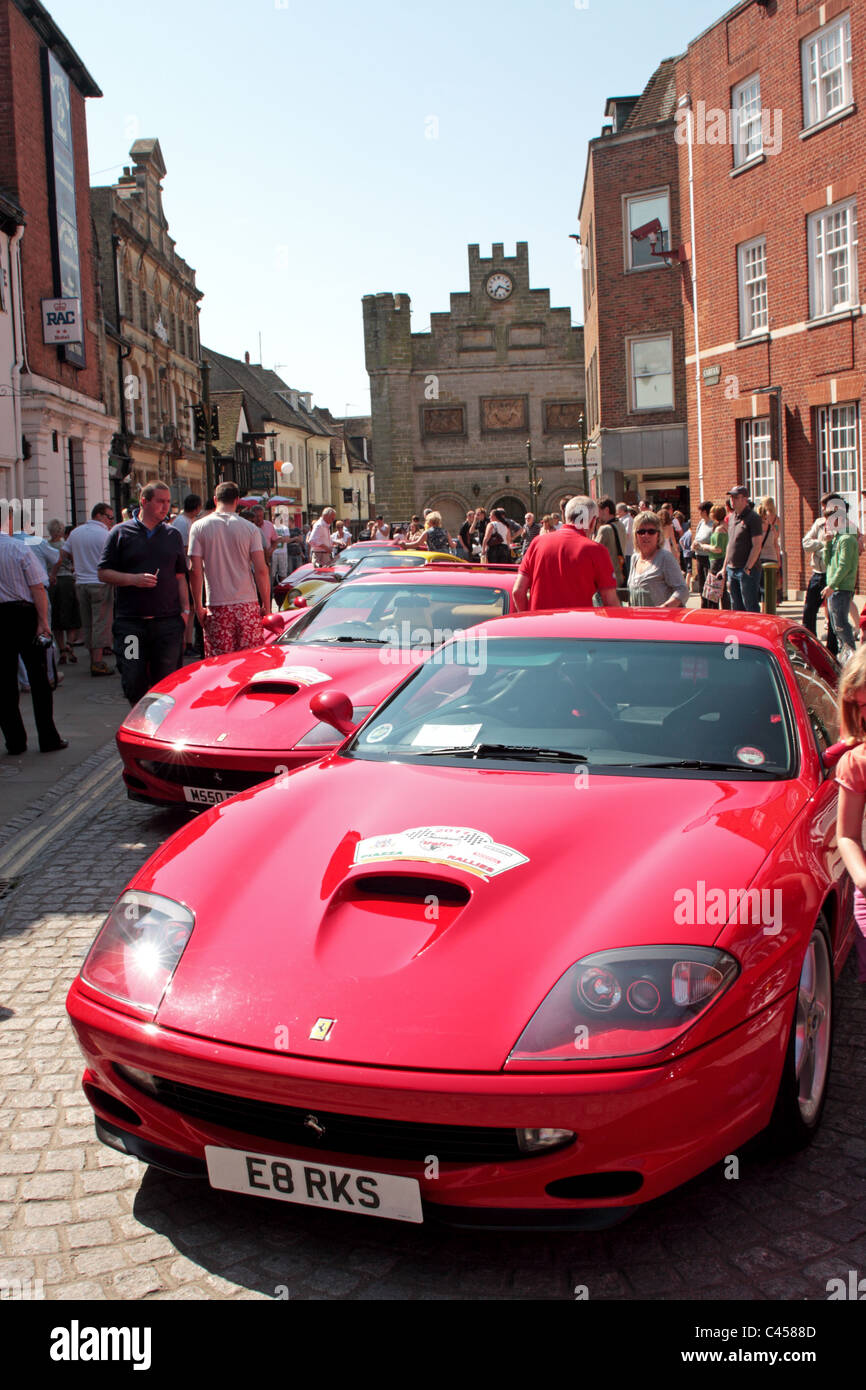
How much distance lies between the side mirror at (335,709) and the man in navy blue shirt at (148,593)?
14.3ft

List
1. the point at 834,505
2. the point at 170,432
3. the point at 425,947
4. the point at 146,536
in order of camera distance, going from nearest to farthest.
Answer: the point at 425,947, the point at 146,536, the point at 834,505, the point at 170,432

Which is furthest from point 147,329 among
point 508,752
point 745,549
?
point 508,752

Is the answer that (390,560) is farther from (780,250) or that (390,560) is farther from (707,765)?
(780,250)

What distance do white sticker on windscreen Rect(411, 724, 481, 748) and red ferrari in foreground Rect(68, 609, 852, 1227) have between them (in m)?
0.10

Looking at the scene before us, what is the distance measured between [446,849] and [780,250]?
23.7 m

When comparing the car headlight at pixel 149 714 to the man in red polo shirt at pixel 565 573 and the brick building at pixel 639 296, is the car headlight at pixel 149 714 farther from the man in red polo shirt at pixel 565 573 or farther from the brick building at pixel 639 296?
the brick building at pixel 639 296

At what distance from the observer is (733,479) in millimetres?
26875

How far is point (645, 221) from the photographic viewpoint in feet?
122

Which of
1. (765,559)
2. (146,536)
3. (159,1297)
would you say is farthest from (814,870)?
(765,559)

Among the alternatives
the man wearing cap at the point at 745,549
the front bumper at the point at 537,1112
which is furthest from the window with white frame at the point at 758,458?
the front bumper at the point at 537,1112

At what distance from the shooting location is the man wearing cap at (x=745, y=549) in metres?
14.4

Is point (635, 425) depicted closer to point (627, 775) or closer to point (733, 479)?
point (733, 479)

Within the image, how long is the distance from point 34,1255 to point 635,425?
125ft

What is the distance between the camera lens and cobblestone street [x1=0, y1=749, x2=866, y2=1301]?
2.82m
